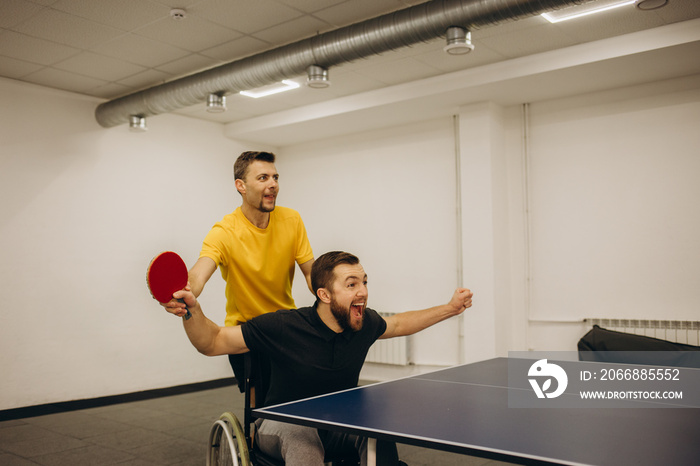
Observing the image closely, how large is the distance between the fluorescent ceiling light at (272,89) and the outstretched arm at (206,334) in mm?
3812

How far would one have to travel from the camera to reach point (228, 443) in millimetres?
2168

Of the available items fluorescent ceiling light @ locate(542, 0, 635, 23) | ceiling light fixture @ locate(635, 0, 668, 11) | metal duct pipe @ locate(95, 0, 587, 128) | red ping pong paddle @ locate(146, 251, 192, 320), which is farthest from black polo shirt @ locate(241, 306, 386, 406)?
ceiling light fixture @ locate(635, 0, 668, 11)

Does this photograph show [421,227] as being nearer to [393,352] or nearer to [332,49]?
[393,352]

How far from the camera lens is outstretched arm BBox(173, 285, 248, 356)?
1.95m

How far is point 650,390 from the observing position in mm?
2049

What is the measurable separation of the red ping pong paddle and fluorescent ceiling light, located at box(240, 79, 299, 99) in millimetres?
4007

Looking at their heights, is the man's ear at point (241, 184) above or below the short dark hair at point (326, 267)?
above

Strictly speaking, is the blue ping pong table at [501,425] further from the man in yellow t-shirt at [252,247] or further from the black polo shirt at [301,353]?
the man in yellow t-shirt at [252,247]

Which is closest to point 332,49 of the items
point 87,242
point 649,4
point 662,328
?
point 649,4

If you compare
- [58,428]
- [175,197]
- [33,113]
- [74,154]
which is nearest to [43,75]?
[33,113]

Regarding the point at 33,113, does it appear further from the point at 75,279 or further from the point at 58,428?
the point at 58,428

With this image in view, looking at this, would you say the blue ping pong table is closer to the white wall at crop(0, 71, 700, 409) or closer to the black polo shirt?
the black polo shirt

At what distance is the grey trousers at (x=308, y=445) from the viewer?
1.83 meters

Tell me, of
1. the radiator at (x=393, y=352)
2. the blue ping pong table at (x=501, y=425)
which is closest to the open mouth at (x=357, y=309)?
the blue ping pong table at (x=501, y=425)
